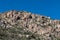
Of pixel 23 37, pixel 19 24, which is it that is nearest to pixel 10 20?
pixel 19 24

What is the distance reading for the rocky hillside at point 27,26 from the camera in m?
78.2

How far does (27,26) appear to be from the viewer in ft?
286

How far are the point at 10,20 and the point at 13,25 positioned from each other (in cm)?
364

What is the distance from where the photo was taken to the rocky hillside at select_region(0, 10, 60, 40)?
78.2 meters

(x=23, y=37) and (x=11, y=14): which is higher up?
(x=11, y=14)

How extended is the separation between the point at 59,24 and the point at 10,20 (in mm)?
13879

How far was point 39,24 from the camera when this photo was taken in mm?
88188

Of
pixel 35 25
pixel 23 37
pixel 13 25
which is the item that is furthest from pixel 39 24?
pixel 23 37

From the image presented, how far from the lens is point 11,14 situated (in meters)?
91.4

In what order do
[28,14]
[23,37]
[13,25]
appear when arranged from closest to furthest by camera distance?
1. [23,37]
2. [13,25]
3. [28,14]

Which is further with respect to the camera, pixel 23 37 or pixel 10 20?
pixel 10 20

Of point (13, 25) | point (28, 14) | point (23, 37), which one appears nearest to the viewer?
point (23, 37)

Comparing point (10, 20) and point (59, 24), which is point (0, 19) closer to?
point (10, 20)

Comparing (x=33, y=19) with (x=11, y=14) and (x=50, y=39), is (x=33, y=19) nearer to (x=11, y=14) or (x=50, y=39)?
(x=11, y=14)
